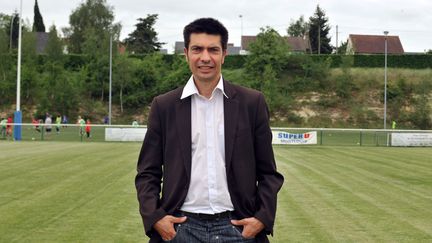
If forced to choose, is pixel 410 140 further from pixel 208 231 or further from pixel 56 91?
pixel 56 91

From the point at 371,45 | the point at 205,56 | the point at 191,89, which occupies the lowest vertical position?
the point at 191,89

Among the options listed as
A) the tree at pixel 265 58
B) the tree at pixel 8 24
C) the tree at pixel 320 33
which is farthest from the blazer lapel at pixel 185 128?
the tree at pixel 320 33

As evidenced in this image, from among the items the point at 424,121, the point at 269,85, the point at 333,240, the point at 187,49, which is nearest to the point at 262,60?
the point at 269,85

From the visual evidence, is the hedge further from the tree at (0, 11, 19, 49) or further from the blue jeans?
the blue jeans

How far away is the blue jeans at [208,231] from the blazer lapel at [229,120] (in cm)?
32

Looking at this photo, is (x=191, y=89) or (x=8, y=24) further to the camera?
(x=8, y=24)

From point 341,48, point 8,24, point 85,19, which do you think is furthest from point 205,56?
point 341,48

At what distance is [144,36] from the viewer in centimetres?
8381

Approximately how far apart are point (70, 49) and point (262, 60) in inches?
1287

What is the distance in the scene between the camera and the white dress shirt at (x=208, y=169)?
10.6 feet

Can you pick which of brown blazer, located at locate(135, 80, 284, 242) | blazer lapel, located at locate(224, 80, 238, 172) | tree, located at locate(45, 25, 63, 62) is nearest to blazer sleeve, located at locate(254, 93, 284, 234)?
brown blazer, located at locate(135, 80, 284, 242)

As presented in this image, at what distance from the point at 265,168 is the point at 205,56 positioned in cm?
71

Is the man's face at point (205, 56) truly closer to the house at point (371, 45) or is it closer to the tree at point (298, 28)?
the house at point (371, 45)

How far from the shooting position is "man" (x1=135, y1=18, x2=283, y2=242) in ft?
10.7
